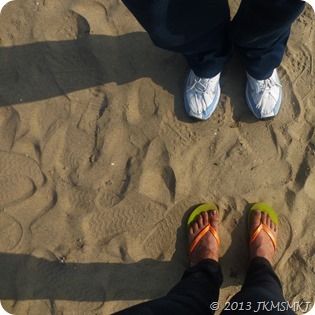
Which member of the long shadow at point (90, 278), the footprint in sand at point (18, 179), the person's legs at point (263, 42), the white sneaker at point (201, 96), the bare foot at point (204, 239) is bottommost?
the long shadow at point (90, 278)

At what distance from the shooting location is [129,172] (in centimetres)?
207

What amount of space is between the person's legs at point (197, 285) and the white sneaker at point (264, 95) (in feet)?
1.97

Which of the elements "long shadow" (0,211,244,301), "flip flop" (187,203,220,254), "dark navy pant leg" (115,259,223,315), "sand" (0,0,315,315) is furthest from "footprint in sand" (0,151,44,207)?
"dark navy pant leg" (115,259,223,315)

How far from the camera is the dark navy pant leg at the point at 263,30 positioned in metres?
1.22

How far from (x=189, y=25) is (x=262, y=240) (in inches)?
45.5

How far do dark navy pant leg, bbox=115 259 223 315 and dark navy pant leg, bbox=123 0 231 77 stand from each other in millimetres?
959

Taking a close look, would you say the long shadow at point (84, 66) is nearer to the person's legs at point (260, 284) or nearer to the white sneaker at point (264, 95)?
the white sneaker at point (264, 95)

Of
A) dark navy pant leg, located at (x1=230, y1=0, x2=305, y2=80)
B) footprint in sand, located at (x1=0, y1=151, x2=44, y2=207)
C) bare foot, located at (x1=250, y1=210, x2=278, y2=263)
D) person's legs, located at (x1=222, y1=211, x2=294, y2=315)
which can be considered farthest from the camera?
footprint in sand, located at (x1=0, y1=151, x2=44, y2=207)

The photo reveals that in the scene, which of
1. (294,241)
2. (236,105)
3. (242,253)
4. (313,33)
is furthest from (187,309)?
(313,33)

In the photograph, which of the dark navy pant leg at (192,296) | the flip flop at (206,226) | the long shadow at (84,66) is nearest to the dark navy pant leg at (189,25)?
the long shadow at (84,66)

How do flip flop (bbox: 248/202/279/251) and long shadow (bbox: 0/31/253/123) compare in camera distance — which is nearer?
flip flop (bbox: 248/202/279/251)

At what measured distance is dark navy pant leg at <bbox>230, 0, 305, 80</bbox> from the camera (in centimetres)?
122

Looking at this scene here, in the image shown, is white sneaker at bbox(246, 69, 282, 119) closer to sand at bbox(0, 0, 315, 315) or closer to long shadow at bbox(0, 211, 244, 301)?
sand at bbox(0, 0, 315, 315)

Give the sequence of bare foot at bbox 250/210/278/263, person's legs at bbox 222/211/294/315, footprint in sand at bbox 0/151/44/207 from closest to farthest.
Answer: person's legs at bbox 222/211/294/315
bare foot at bbox 250/210/278/263
footprint in sand at bbox 0/151/44/207
